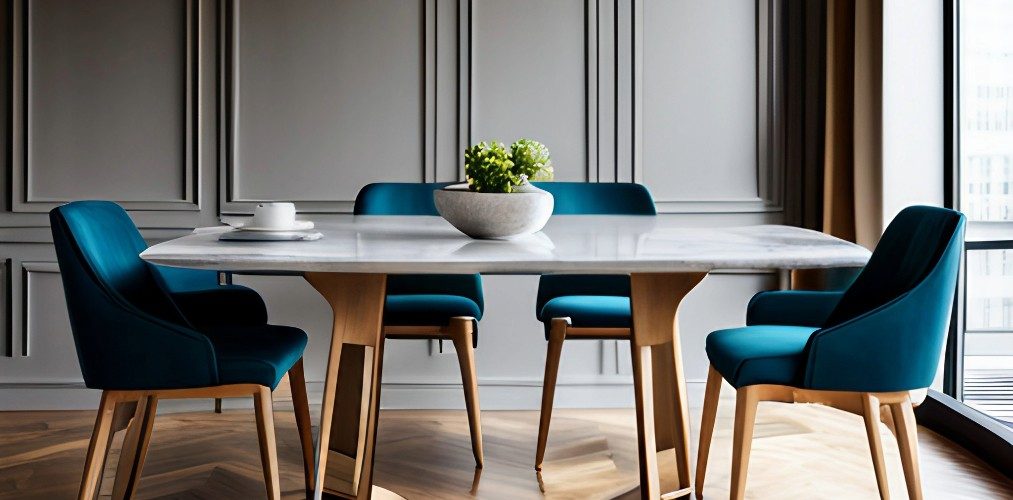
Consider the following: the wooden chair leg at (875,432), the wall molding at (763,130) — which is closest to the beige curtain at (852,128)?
the wall molding at (763,130)

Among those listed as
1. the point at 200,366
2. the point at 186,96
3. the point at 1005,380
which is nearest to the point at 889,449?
the point at 1005,380

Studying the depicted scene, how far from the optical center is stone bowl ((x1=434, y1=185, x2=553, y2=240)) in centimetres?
192

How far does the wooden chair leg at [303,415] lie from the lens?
2279 mm

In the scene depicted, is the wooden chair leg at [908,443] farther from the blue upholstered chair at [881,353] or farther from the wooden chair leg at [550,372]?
the wooden chair leg at [550,372]

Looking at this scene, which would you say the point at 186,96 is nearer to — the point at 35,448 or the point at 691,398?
the point at 35,448

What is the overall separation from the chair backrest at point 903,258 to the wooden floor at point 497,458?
639mm

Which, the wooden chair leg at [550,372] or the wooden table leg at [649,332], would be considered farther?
the wooden chair leg at [550,372]

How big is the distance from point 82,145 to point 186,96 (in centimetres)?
45

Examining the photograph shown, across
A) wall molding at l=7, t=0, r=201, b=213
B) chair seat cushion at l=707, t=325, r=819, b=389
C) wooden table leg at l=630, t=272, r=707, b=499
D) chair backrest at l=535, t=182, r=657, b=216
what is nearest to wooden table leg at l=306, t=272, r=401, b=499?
wooden table leg at l=630, t=272, r=707, b=499

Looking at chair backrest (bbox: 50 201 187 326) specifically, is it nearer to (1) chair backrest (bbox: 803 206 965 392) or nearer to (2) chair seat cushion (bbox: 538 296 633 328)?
(2) chair seat cushion (bbox: 538 296 633 328)

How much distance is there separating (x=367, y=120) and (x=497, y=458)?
4.83ft

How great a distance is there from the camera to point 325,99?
359cm

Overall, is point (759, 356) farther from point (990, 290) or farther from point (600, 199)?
point (990, 290)

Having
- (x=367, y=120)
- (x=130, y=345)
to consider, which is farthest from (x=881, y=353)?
(x=367, y=120)
